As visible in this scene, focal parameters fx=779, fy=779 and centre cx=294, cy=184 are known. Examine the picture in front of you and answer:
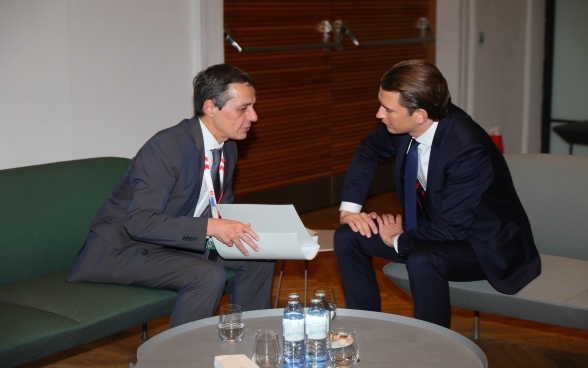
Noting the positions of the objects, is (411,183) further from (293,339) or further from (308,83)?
(308,83)

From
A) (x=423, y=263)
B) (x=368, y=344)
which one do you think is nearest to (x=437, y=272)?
(x=423, y=263)

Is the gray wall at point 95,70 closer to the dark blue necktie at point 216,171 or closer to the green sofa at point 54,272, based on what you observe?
the green sofa at point 54,272

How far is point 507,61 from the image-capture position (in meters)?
7.31

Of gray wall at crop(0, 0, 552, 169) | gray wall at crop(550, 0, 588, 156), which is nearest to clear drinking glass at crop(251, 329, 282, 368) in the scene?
gray wall at crop(0, 0, 552, 169)

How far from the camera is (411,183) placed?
10.4ft

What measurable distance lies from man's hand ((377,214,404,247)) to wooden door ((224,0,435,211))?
2292mm

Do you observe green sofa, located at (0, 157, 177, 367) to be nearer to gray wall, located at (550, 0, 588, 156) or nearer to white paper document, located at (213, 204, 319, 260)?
white paper document, located at (213, 204, 319, 260)

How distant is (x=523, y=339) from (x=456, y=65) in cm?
365

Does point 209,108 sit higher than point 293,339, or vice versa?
point 209,108

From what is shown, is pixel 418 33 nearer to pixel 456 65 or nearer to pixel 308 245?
pixel 456 65

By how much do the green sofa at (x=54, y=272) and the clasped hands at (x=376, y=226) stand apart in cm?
82

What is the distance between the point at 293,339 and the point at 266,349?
93 millimetres

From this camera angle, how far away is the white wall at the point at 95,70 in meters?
3.85

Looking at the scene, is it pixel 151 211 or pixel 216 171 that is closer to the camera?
pixel 151 211
